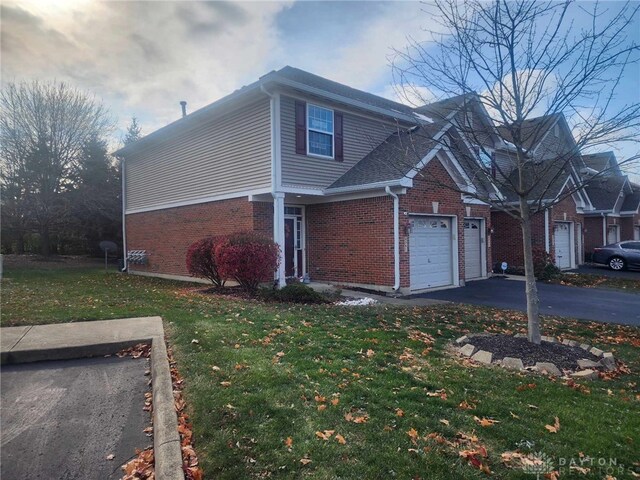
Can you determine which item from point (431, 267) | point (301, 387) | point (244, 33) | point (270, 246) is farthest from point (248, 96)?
point (301, 387)

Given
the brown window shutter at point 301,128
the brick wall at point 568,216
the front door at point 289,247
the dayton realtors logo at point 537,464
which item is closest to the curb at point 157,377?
the dayton realtors logo at point 537,464

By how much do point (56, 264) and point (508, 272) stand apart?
22.6m

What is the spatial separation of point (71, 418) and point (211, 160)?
454 inches

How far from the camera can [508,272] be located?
1727 cm

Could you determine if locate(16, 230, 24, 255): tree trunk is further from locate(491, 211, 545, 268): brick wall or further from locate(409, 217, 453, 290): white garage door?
locate(491, 211, 545, 268): brick wall

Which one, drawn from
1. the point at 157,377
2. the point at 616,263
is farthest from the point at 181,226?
the point at 616,263

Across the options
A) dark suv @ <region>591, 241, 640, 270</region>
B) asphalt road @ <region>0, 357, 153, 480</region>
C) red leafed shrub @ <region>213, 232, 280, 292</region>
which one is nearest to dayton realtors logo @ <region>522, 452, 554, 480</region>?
asphalt road @ <region>0, 357, 153, 480</region>

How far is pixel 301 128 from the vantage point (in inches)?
493

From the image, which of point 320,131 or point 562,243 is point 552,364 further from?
point 562,243

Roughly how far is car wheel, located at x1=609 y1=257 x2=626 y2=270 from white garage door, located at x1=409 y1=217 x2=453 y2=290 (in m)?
11.6

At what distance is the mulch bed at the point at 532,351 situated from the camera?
534cm

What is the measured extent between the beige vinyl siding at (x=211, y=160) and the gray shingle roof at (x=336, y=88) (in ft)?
7.44

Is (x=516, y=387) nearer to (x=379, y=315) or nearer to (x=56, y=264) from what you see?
(x=379, y=315)

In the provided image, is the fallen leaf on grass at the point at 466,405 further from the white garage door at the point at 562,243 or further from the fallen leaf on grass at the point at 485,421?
the white garage door at the point at 562,243
